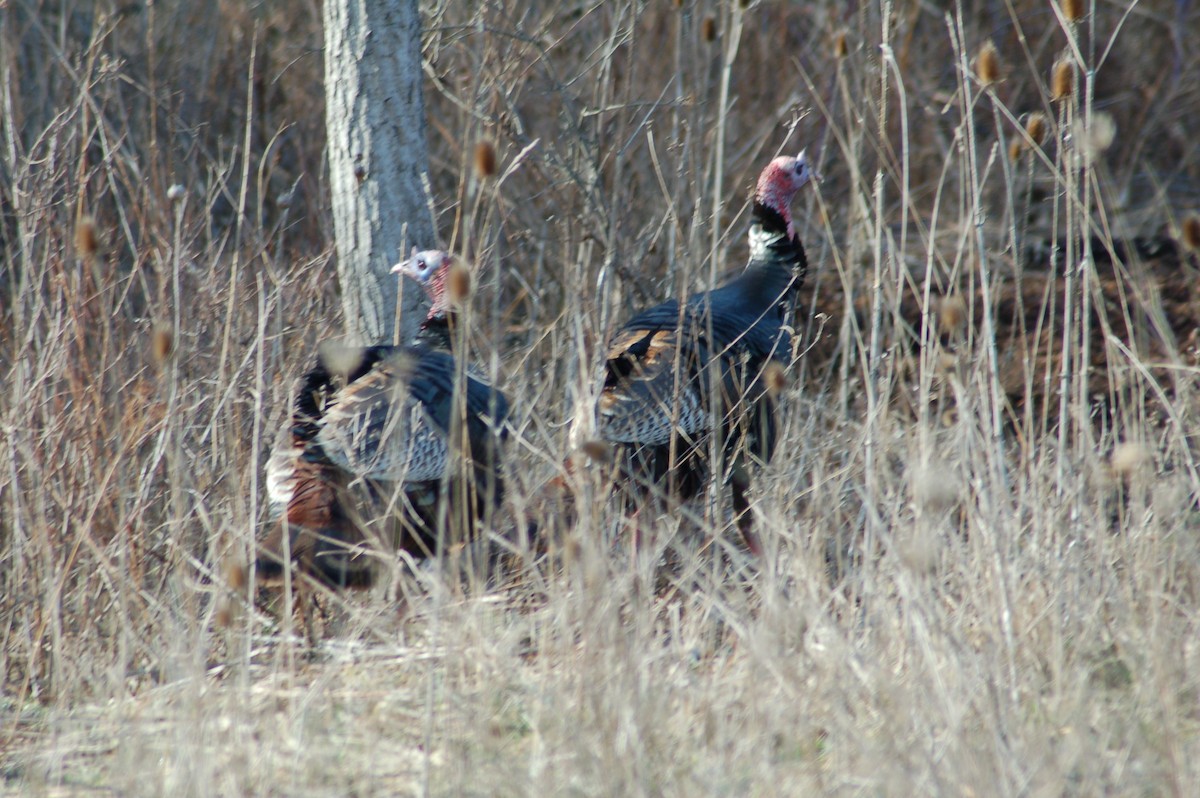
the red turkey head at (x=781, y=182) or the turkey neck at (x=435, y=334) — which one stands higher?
the red turkey head at (x=781, y=182)

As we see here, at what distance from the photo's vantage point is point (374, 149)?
4.11m

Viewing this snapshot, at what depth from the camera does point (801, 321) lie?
5723mm

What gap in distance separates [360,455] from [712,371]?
0.89m

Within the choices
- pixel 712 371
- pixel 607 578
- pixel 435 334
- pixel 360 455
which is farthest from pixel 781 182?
pixel 607 578

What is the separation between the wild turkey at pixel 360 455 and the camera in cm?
327

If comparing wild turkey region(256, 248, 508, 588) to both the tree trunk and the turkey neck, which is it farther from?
the tree trunk

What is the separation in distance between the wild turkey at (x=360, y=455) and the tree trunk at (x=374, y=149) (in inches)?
25.2

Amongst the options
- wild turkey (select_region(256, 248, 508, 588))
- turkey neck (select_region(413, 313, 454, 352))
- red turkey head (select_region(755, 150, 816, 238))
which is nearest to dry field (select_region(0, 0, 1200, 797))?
wild turkey (select_region(256, 248, 508, 588))

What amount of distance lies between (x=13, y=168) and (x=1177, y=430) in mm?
2966

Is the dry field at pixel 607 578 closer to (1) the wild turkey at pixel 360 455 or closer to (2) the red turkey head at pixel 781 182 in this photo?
(1) the wild turkey at pixel 360 455

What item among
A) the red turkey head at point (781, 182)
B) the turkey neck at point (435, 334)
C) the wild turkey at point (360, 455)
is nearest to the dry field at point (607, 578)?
the wild turkey at point (360, 455)

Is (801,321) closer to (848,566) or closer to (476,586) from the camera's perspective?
(848,566)

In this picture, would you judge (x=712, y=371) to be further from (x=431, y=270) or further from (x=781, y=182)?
(x=781, y=182)

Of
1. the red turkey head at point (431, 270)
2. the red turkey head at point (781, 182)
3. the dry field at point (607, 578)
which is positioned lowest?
the dry field at point (607, 578)
